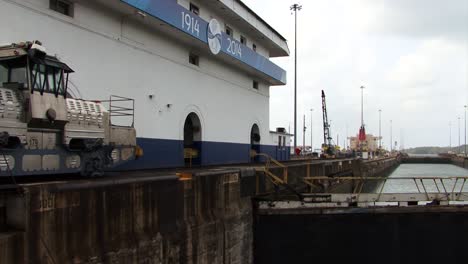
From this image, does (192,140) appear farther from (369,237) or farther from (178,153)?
(369,237)

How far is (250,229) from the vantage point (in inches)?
633

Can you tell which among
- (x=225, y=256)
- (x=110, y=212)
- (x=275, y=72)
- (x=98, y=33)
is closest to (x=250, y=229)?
(x=225, y=256)

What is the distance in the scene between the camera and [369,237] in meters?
15.9

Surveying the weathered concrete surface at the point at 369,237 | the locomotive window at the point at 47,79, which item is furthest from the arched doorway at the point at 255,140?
the locomotive window at the point at 47,79

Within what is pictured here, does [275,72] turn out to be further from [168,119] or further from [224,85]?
[168,119]

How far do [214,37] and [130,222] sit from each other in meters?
13.9

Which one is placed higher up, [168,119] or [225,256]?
[168,119]

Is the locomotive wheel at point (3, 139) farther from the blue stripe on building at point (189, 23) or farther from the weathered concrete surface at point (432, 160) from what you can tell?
the weathered concrete surface at point (432, 160)

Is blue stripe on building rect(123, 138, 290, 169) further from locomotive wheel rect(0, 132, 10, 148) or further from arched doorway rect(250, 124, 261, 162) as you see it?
locomotive wheel rect(0, 132, 10, 148)

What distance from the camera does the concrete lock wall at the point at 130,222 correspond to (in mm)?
7512

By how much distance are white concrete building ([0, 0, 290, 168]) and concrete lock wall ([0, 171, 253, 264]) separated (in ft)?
16.4

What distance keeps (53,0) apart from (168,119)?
7372 millimetres

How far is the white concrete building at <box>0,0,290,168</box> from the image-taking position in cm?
A: 1409

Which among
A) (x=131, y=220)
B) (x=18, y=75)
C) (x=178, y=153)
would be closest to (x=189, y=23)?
(x=178, y=153)
